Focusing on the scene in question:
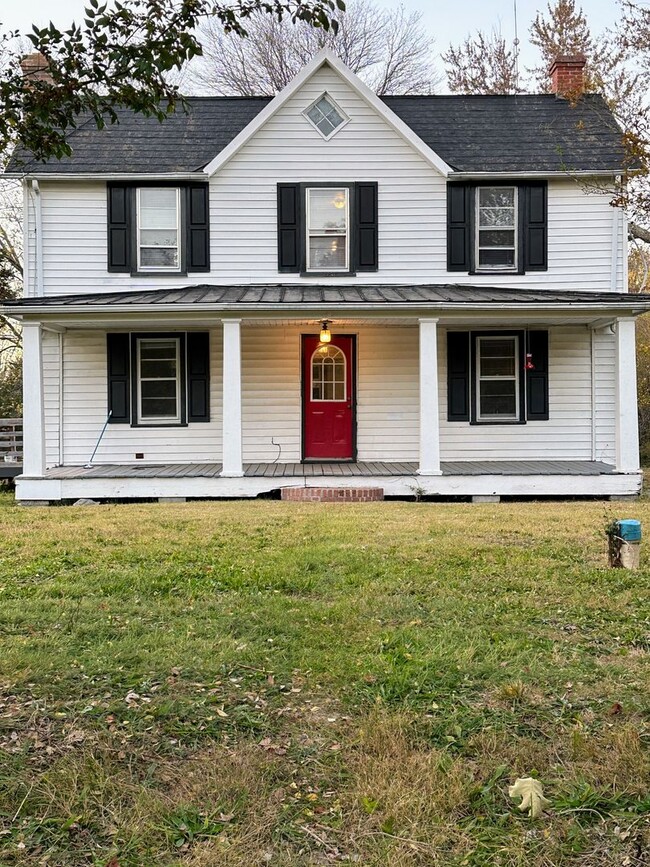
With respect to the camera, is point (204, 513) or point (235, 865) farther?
point (204, 513)

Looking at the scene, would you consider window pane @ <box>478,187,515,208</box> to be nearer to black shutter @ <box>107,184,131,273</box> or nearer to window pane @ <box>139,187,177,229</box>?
window pane @ <box>139,187,177,229</box>

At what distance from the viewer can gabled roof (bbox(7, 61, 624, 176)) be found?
13031mm

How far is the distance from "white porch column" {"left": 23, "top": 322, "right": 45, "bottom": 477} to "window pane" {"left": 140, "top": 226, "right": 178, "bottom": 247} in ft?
8.89

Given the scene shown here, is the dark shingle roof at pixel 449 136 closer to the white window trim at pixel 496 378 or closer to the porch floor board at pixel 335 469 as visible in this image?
the white window trim at pixel 496 378

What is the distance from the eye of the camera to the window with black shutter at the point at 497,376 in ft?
42.9

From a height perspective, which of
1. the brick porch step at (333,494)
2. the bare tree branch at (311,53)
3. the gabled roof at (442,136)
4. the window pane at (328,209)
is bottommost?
the brick porch step at (333,494)

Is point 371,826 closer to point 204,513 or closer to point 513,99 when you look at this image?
point 204,513

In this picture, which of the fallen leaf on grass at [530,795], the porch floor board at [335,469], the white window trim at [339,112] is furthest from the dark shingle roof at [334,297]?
the fallen leaf on grass at [530,795]

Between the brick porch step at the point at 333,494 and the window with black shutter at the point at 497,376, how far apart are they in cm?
271

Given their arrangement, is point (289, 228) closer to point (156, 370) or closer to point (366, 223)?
point (366, 223)

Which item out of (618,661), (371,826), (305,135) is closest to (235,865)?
(371,826)

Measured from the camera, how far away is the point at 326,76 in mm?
12969

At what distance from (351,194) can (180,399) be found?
481cm

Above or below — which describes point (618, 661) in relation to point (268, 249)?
below
